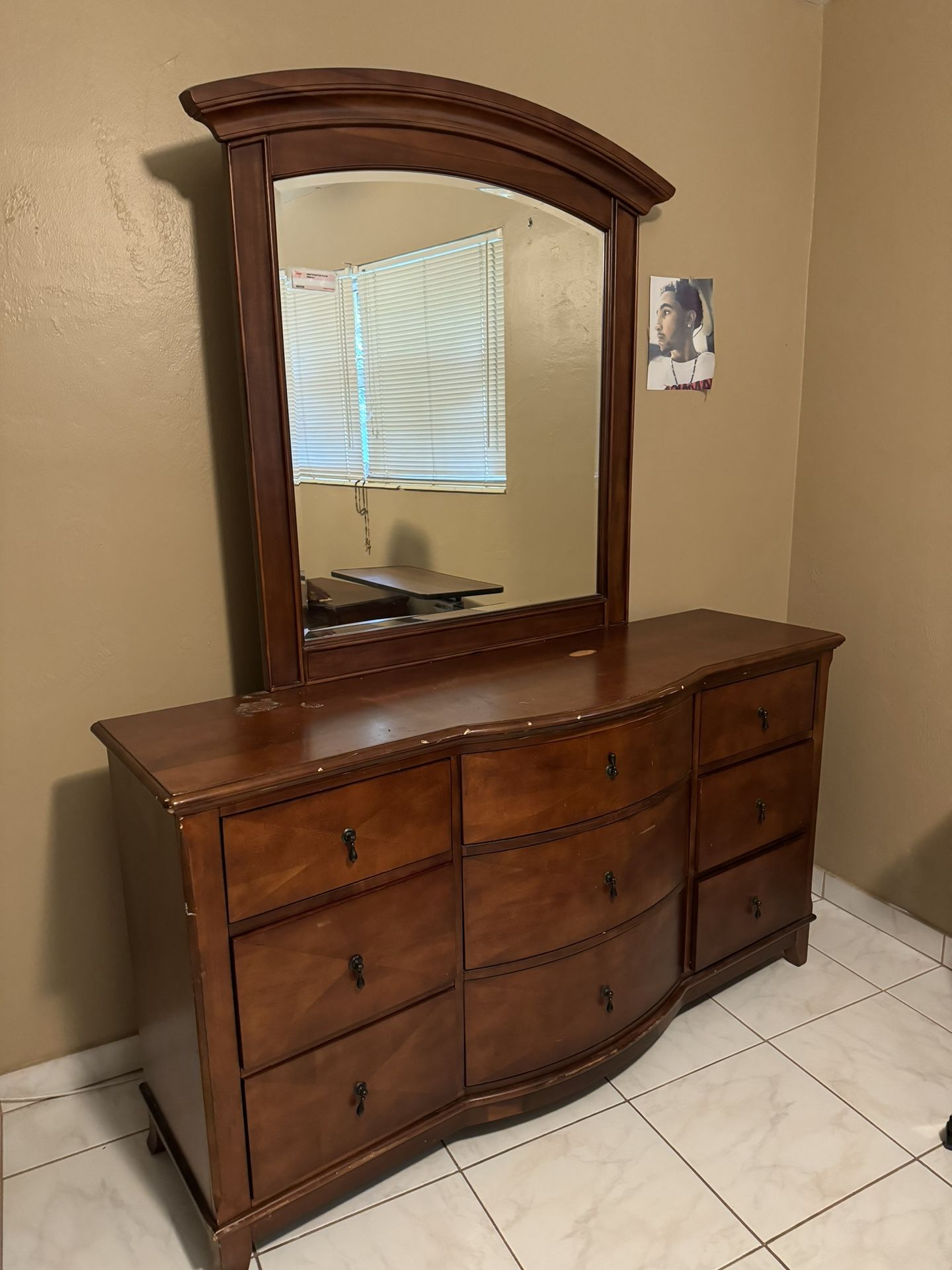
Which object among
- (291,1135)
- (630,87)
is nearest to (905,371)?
(630,87)

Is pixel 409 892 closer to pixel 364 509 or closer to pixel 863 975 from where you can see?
pixel 364 509

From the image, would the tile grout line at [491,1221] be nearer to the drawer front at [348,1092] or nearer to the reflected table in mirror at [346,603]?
the drawer front at [348,1092]

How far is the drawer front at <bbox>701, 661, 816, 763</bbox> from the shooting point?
1.83 metres

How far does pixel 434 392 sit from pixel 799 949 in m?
1.62

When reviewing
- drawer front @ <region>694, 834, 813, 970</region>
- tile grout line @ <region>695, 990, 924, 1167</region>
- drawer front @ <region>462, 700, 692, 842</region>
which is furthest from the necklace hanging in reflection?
tile grout line @ <region>695, 990, 924, 1167</region>

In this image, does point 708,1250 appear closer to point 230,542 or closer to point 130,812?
point 130,812

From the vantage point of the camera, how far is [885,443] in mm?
2248

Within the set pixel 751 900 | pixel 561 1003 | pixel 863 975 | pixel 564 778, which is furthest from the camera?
pixel 863 975

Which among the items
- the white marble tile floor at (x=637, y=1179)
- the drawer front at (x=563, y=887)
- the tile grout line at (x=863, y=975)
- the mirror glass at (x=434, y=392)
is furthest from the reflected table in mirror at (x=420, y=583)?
the tile grout line at (x=863, y=975)

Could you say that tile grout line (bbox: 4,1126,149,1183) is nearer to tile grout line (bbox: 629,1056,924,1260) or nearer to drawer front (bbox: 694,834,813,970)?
tile grout line (bbox: 629,1056,924,1260)

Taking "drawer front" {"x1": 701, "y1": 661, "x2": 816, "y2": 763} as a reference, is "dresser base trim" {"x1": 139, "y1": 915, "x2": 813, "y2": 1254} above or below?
below

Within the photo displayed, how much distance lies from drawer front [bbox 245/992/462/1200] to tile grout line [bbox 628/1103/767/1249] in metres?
0.41

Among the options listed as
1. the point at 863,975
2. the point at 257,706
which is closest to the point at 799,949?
the point at 863,975

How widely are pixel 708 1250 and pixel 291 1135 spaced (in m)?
0.71
